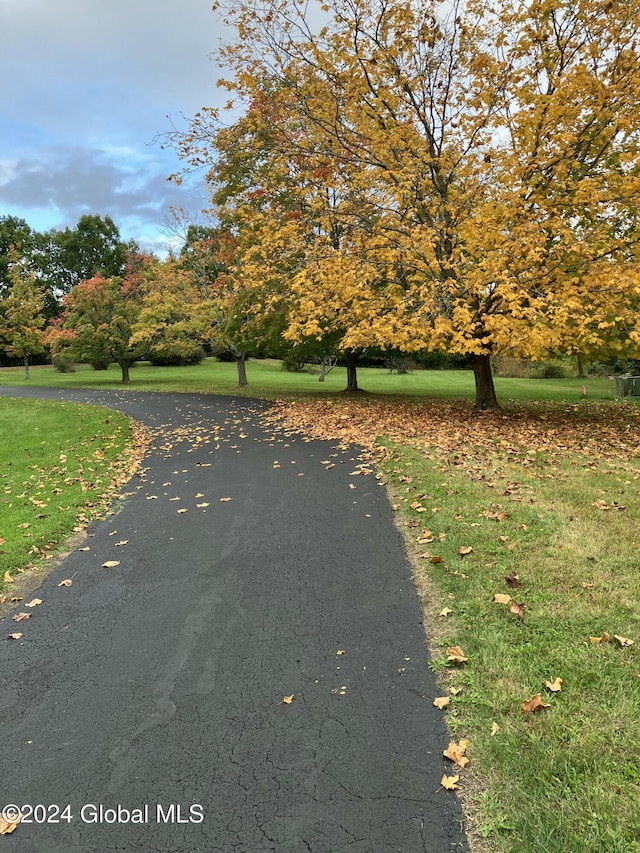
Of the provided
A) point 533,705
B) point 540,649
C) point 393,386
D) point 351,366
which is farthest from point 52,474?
point 393,386

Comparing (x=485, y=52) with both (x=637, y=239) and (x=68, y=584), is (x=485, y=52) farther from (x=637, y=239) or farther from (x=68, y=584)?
(x=68, y=584)

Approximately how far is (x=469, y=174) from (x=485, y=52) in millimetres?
2415

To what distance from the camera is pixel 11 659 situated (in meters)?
3.42

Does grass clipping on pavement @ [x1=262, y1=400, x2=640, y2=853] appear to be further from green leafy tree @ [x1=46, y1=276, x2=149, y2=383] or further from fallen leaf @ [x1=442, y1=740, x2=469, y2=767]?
green leafy tree @ [x1=46, y1=276, x2=149, y2=383]

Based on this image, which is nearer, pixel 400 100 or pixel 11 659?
pixel 11 659

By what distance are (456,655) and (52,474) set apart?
7714mm

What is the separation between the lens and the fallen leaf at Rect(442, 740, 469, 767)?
232cm

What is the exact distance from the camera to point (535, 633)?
3225 millimetres

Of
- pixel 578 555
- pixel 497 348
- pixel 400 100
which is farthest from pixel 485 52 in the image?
pixel 578 555

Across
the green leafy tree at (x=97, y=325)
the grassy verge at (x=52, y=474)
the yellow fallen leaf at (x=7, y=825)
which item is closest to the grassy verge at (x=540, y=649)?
the yellow fallen leaf at (x=7, y=825)

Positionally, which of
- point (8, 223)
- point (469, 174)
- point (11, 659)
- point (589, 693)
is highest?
point (8, 223)

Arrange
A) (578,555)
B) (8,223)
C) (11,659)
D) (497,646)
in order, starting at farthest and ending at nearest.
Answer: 1. (8,223)
2. (578,555)
3. (11,659)
4. (497,646)

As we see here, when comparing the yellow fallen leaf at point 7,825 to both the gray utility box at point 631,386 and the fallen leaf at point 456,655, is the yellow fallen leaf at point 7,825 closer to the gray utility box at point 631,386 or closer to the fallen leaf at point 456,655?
the fallen leaf at point 456,655

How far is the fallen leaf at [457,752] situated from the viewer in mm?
2322
